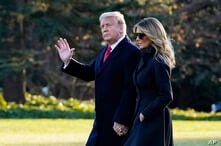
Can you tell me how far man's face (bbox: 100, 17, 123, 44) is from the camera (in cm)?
797

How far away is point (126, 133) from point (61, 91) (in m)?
30.5

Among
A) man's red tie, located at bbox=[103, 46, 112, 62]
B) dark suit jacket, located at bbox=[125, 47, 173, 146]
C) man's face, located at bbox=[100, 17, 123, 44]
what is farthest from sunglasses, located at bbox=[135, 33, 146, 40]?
man's red tie, located at bbox=[103, 46, 112, 62]

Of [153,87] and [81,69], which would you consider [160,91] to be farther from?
[81,69]

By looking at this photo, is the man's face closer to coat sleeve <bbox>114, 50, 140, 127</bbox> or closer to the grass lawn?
coat sleeve <bbox>114, 50, 140, 127</bbox>

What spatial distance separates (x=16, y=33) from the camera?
94.8 ft

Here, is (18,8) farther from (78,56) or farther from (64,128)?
(64,128)

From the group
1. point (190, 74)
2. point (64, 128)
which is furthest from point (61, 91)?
point (64, 128)

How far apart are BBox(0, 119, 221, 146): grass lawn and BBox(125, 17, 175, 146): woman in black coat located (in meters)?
4.55

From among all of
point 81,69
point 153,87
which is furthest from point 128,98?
point 81,69

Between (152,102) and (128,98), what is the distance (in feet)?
1.48

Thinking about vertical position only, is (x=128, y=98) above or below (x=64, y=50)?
below

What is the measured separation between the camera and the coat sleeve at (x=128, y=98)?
786 cm

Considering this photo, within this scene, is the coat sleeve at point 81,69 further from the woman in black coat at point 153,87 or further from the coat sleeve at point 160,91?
the coat sleeve at point 160,91

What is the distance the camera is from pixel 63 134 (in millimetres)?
16531
